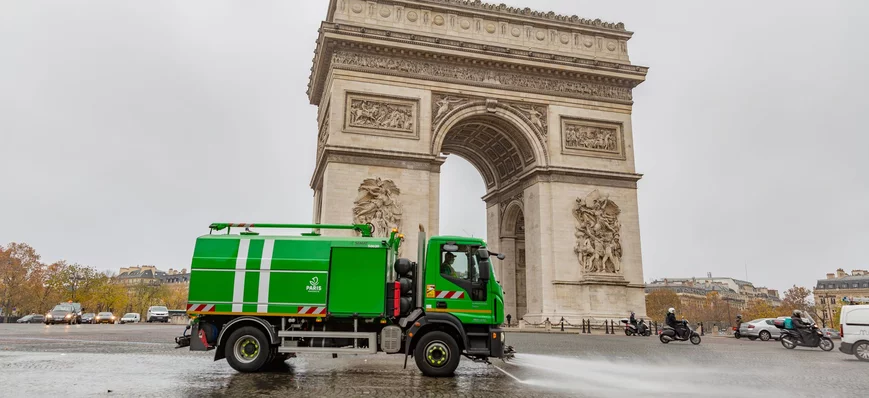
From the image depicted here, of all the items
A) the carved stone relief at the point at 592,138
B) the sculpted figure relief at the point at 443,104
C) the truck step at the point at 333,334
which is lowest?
the truck step at the point at 333,334

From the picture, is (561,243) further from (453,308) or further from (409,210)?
(453,308)

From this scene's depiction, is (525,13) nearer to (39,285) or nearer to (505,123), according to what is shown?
(505,123)

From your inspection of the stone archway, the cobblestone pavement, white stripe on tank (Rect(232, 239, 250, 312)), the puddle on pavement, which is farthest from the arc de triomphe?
white stripe on tank (Rect(232, 239, 250, 312))

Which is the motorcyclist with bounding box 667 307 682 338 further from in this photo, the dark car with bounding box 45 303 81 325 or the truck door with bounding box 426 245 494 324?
the dark car with bounding box 45 303 81 325

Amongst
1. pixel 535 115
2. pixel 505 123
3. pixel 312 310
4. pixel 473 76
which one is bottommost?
pixel 312 310

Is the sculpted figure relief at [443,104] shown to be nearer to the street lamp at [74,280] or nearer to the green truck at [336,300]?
the green truck at [336,300]

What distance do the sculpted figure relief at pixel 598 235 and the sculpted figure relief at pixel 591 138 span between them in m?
2.40

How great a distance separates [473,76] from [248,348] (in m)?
→ 19.7

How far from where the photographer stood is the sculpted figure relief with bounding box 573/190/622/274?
83.1 feet

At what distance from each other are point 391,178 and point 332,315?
15.5 m

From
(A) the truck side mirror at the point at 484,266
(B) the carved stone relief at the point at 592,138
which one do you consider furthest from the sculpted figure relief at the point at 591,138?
(A) the truck side mirror at the point at 484,266

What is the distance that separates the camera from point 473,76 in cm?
2612

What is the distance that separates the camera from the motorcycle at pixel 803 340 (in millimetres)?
17062

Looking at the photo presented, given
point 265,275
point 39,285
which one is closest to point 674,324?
point 265,275
